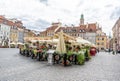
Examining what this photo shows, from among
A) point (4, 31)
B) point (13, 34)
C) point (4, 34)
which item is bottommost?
point (4, 34)

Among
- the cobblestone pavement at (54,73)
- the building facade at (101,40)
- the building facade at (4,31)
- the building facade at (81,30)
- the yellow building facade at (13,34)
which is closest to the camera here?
the cobblestone pavement at (54,73)

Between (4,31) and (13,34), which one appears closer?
(4,31)

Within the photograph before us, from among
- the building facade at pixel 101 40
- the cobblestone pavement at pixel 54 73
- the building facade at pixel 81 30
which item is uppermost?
the building facade at pixel 81 30

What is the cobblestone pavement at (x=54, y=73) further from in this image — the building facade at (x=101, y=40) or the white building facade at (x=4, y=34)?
the building facade at (x=101, y=40)

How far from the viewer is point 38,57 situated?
18.2 meters

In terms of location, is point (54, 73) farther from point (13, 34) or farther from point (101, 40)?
point (13, 34)

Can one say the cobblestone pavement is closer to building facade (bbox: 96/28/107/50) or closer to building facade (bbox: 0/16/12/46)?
building facade (bbox: 0/16/12/46)

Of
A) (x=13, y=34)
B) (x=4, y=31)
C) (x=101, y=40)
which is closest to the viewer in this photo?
(x=4, y=31)

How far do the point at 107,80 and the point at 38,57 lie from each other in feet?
33.2

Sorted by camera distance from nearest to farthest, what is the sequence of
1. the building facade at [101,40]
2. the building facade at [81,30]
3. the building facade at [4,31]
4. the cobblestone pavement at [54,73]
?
1. the cobblestone pavement at [54,73]
2. the building facade at [4,31]
3. the building facade at [81,30]
4. the building facade at [101,40]

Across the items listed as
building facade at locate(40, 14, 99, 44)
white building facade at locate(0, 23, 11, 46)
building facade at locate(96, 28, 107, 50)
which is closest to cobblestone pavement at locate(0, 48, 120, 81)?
white building facade at locate(0, 23, 11, 46)

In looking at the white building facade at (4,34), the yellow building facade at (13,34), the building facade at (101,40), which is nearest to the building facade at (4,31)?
the white building facade at (4,34)

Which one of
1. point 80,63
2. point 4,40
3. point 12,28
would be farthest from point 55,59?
point 12,28

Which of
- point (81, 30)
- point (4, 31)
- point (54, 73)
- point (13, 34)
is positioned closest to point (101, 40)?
point (81, 30)
